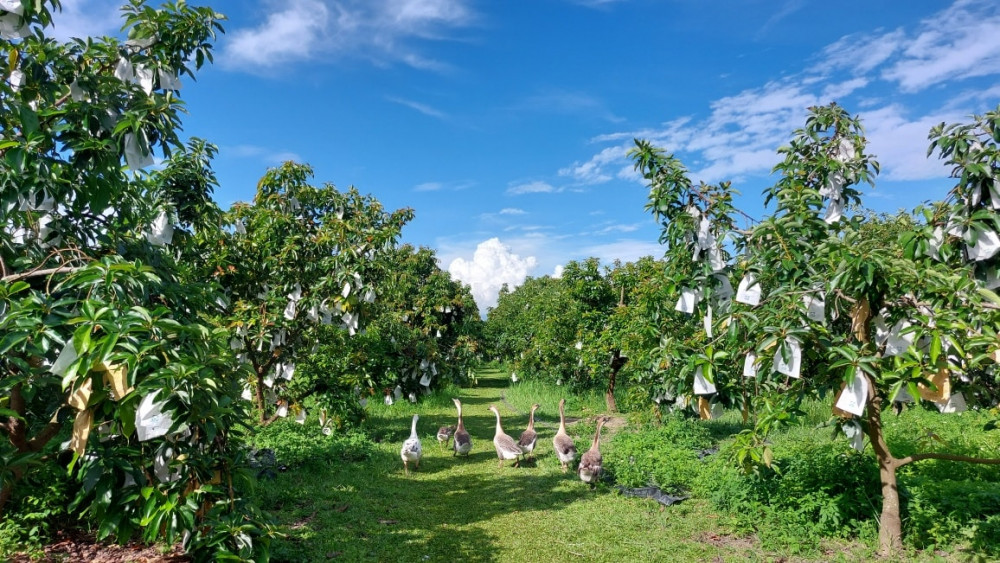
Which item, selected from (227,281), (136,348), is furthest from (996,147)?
(227,281)

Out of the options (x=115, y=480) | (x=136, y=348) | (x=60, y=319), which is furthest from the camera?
(x=115, y=480)

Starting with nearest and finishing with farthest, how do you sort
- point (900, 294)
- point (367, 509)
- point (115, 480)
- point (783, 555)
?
point (115, 480)
point (900, 294)
point (783, 555)
point (367, 509)

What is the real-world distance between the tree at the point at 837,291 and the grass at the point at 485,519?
1539 millimetres

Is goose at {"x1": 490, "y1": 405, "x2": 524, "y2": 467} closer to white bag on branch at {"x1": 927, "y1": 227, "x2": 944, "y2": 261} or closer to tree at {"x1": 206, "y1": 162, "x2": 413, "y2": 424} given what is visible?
tree at {"x1": 206, "y1": 162, "x2": 413, "y2": 424}

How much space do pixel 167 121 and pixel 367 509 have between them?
520 centimetres

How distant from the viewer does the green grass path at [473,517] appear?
209 inches

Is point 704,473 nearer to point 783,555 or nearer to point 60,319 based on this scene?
point 783,555

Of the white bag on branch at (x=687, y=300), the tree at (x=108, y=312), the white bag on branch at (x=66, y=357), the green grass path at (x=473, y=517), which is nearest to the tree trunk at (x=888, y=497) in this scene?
the green grass path at (x=473, y=517)

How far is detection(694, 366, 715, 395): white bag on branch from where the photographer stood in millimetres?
3992

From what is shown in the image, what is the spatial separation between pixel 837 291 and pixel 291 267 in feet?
22.6

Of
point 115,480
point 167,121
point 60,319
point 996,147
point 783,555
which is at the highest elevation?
point 167,121

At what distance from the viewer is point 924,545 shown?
4645 millimetres

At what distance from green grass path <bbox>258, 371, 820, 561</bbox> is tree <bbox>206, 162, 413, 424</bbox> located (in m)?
1.92

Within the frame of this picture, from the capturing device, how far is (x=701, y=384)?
4.07m
